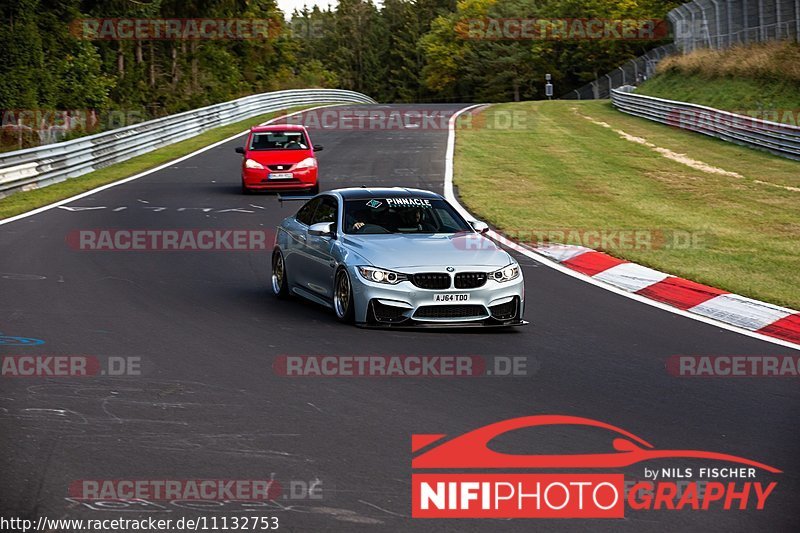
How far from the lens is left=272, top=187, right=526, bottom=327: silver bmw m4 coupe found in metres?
11.5

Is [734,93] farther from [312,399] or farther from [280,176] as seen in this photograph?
[312,399]

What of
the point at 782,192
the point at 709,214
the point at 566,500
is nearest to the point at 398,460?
the point at 566,500

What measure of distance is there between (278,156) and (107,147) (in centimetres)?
840

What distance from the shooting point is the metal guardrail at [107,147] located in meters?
25.7

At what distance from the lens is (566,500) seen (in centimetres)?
636

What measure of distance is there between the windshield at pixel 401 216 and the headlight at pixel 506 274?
1228mm

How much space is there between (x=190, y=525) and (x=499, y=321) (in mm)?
6171

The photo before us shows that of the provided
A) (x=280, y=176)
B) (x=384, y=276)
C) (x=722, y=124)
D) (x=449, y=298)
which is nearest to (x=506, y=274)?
(x=449, y=298)

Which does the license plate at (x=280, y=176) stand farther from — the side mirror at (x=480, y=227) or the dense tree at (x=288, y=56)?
the dense tree at (x=288, y=56)

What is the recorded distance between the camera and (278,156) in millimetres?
26406

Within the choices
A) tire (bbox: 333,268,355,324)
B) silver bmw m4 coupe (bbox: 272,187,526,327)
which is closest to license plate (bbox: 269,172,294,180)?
silver bmw m4 coupe (bbox: 272,187,526,327)

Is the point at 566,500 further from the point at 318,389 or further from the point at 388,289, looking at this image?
the point at 388,289
